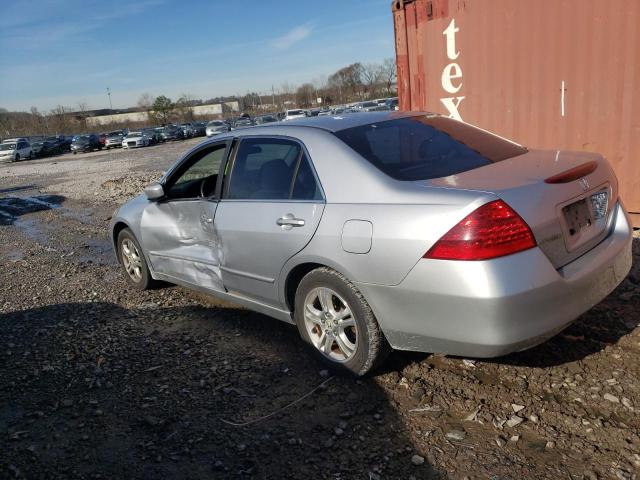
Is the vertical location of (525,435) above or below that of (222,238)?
below

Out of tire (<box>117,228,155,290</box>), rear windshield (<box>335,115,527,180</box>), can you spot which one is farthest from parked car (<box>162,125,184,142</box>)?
rear windshield (<box>335,115,527,180</box>)

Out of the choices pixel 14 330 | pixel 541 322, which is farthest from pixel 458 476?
pixel 14 330

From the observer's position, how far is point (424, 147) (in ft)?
11.7

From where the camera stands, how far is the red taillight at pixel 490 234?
2.62 m

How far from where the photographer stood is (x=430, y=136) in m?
3.70

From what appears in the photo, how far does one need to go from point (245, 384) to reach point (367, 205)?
1.43 m

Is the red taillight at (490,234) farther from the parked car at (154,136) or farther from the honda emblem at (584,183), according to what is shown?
the parked car at (154,136)

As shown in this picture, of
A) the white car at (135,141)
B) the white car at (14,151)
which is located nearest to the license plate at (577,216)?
the white car at (14,151)

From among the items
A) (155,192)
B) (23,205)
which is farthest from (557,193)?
(23,205)

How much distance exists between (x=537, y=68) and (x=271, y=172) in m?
4.11

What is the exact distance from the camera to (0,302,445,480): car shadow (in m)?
2.75

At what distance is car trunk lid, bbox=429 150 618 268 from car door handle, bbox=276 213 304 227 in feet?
2.81

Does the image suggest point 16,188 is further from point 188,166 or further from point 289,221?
point 289,221

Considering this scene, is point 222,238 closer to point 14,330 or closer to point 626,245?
point 14,330
